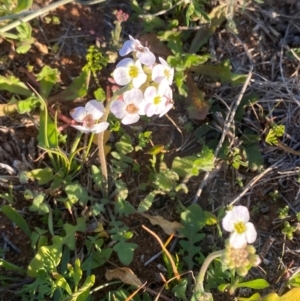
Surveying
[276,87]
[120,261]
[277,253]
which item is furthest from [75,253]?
[276,87]

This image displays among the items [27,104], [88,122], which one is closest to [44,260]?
[88,122]

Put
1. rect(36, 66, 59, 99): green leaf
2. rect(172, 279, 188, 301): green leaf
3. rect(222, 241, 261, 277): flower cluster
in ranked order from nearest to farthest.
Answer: rect(222, 241, 261, 277): flower cluster → rect(172, 279, 188, 301): green leaf → rect(36, 66, 59, 99): green leaf

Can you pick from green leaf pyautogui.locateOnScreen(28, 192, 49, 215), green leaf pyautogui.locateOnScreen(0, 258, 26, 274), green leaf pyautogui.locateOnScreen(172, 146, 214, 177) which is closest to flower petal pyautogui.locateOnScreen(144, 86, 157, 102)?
green leaf pyautogui.locateOnScreen(172, 146, 214, 177)

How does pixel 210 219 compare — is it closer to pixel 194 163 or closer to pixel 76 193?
pixel 194 163

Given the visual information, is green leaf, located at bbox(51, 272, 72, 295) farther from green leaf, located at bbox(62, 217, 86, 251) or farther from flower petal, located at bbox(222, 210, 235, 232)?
flower petal, located at bbox(222, 210, 235, 232)

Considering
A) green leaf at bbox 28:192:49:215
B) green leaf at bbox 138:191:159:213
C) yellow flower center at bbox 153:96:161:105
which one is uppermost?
yellow flower center at bbox 153:96:161:105

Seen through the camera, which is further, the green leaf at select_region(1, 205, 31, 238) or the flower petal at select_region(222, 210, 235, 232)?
the green leaf at select_region(1, 205, 31, 238)
